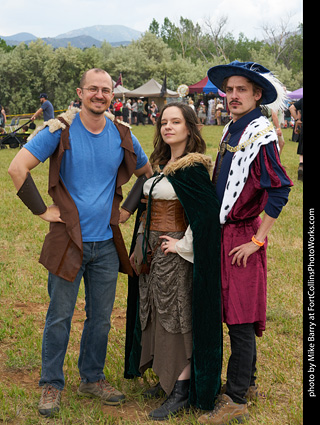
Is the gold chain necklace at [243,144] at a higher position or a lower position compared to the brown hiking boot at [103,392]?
higher

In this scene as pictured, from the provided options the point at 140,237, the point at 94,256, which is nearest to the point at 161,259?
the point at 140,237

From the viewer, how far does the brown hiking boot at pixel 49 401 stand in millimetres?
3555

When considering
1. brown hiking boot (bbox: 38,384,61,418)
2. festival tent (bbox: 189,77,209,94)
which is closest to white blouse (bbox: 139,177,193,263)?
brown hiking boot (bbox: 38,384,61,418)

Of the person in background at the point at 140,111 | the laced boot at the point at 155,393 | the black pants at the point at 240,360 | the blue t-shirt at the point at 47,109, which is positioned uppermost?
the person in background at the point at 140,111

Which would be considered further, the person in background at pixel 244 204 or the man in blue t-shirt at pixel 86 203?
the man in blue t-shirt at pixel 86 203

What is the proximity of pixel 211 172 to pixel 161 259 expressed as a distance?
667mm

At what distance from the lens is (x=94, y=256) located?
11.7 feet

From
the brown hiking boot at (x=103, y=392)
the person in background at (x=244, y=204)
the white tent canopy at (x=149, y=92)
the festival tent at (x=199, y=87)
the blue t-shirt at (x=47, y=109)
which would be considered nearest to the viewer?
the person in background at (x=244, y=204)

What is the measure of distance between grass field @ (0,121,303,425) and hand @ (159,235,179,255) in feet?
3.58

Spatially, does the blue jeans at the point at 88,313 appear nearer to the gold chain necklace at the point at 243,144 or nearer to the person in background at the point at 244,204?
the person in background at the point at 244,204

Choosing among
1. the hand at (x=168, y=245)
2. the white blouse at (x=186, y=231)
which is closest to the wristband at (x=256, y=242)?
the white blouse at (x=186, y=231)

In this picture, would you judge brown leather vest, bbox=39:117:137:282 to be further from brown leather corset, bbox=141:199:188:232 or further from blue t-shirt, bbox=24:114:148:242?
brown leather corset, bbox=141:199:188:232
